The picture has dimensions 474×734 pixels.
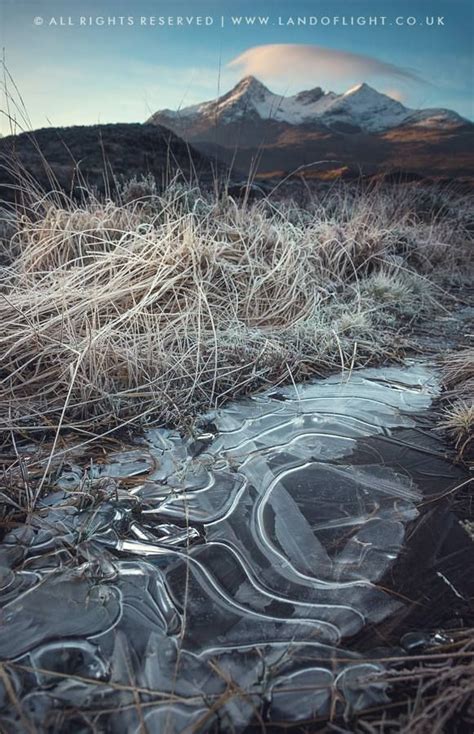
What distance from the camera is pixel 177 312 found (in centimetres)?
193

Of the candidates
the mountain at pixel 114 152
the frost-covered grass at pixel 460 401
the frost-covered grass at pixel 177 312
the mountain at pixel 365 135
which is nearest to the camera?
the frost-covered grass at pixel 460 401

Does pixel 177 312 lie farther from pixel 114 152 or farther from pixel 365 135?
pixel 365 135

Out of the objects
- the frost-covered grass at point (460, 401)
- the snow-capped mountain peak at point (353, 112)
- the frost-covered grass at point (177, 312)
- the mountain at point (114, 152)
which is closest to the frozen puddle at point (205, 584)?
the frost-covered grass at point (460, 401)

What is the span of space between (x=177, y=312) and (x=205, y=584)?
1.21 metres

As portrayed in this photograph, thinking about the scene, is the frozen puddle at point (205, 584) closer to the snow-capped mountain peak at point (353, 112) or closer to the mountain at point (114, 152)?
the mountain at point (114, 152)

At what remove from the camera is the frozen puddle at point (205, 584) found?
0.67 m

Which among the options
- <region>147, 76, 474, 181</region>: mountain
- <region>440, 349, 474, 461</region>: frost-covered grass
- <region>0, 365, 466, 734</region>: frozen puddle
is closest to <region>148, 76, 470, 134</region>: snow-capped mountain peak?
<region>147, 76, 474, 181</region>: mountain

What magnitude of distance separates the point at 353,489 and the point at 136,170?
4.93 meters

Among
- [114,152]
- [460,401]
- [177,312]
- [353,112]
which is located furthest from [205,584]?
[353,112]


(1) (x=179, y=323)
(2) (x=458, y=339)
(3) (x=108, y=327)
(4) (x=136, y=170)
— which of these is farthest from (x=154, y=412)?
(4) (x=136, y=170)

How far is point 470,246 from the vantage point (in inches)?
163

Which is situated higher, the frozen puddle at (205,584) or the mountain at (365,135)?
the mountain at (365,135)

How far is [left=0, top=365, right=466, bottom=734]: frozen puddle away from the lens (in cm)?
67

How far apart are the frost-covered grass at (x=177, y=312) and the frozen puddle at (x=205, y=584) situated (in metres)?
0.27
